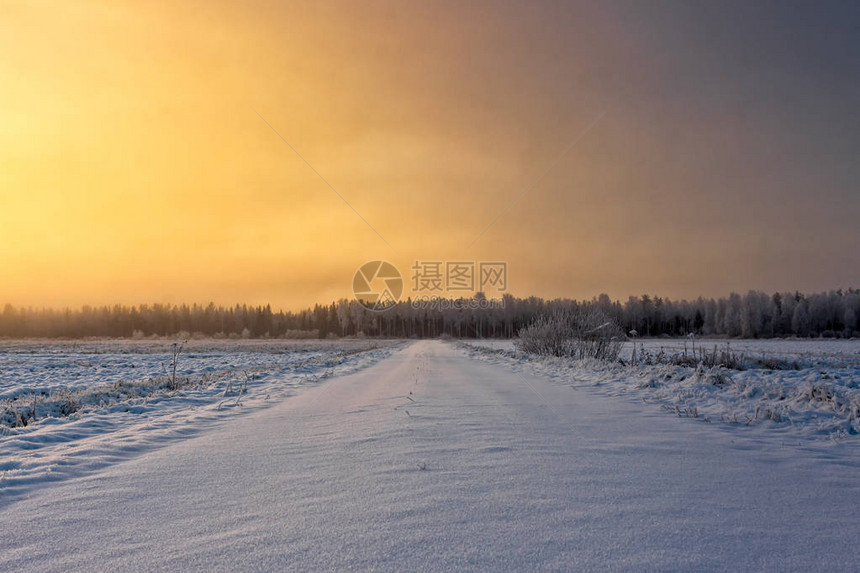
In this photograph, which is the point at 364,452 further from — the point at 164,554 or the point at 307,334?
the point at 307,334

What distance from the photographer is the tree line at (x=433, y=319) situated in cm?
11131

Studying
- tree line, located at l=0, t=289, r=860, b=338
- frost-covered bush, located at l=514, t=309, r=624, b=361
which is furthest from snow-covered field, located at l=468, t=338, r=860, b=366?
tree line, located at l=0, t=289, r=860, b=338

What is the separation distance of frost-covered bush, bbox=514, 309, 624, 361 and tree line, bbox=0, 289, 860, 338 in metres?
88.9

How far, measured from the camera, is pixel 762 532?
10.3ft

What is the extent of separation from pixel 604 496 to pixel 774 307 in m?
137

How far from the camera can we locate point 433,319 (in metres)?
159

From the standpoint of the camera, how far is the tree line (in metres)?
111

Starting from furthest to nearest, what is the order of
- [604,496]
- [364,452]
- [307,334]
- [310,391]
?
[307,334] < [310,391] < [364,452] < [604,496]

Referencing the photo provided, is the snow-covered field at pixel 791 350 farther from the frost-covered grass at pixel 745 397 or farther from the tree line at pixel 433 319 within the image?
the tree line at pixel 433 319

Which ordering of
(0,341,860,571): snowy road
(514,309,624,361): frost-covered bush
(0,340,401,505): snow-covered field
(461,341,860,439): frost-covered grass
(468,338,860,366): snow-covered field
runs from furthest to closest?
1. (468,338,860,366): snow-covered field
2. (514,309,624,361): frost-covered bush
3. (461,341,860,439): frost-covered grass
4. (0,340,401,505): snow-covered field
5. (0,341,860,571): snowy road

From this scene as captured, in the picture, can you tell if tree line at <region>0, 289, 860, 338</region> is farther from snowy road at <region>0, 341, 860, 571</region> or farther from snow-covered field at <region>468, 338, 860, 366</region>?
snowy road at <region>0, 341, 860, 571</region>

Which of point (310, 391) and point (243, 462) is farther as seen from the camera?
point (310, 391)

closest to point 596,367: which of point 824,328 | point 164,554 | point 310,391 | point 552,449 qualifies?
point 310,391

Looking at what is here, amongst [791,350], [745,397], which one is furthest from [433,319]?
[745,397]
